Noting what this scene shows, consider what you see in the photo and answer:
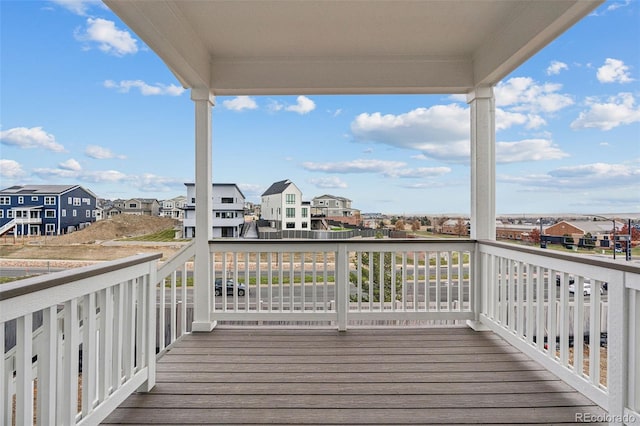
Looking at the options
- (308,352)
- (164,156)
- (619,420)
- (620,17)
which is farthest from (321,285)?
(620,17)

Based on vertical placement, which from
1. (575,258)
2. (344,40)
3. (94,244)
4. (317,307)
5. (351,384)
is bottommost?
(351,384)

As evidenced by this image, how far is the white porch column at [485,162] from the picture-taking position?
12.0ft

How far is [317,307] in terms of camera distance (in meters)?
3.86

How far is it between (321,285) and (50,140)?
2.73 meters

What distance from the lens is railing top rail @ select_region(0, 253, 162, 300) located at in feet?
4.46

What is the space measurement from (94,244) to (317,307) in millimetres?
2296

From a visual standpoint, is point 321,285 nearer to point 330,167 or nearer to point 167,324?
point 330,167

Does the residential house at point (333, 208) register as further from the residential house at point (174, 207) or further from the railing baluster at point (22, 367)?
the railing baluster at point (22, 367)

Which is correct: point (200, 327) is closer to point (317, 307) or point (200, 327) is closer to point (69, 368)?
point (317, 307)

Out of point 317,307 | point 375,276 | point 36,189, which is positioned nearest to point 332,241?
point 375,276

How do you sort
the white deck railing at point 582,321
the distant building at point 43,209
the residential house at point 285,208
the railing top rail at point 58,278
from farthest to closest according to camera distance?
the residential house at point 285,208, the white deck railing at point 582,321, the distant building at point 43,209, the railing top rail at point 58,278

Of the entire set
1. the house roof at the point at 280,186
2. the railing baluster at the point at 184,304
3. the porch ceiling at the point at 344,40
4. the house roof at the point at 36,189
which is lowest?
the railing baluster at the point at 184,304

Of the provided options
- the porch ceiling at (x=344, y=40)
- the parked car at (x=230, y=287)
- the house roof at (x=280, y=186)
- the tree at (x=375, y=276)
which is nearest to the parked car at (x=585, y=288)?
the tree at (x=375, y=276)

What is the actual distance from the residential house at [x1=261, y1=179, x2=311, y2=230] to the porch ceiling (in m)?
0.93
